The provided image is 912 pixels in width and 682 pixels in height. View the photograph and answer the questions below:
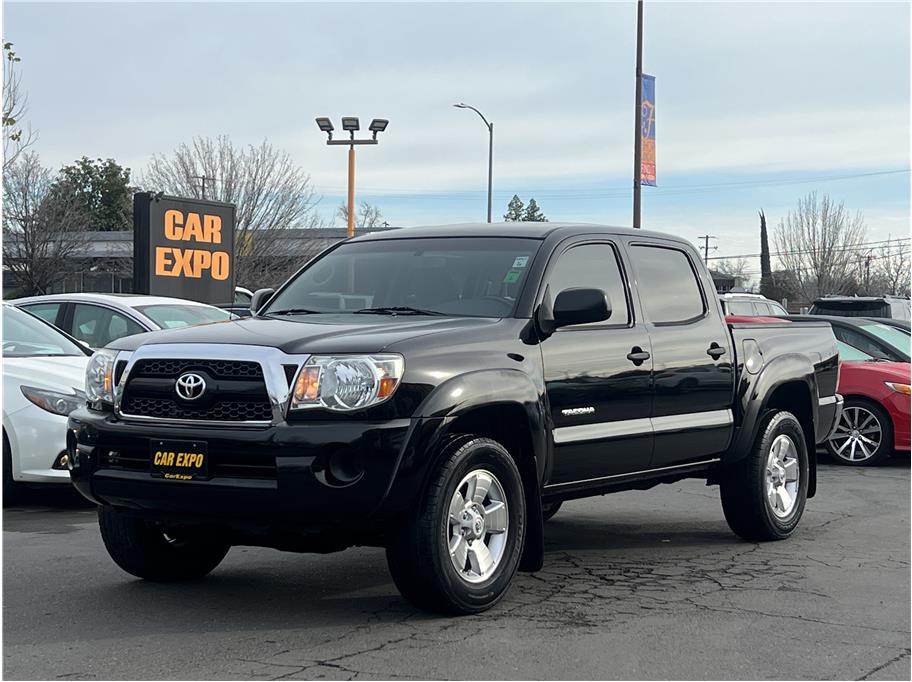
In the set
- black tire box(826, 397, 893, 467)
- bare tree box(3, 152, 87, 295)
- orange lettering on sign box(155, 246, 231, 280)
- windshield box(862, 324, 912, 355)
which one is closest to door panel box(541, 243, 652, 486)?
black tire box(826, 397, 893, 467)

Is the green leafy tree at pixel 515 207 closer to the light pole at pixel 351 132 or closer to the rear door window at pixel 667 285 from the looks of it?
the light pole at pixel 351 132

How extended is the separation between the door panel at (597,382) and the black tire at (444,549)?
0.61 meters

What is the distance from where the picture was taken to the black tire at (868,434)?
1296 centimetres

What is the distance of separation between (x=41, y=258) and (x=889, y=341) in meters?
35.4

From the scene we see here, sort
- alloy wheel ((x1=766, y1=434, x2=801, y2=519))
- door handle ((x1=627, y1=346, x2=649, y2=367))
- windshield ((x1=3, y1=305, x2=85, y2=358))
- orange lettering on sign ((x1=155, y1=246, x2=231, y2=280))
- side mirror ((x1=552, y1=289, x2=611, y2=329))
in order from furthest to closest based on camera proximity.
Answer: orange lettering on sign ((x1=155, y1=246, x2=231, y2=280)) < windshield ((x1=3, y1=305, x2=85, y2=358)) < alloy wheel ((x1=766, y1=434, x2=801, y2=519)) < door handle ((x1=627, y1=346, x2=649, y2=367)) < side mirror ((x1=552, y1=289, x2=611, y2=329))

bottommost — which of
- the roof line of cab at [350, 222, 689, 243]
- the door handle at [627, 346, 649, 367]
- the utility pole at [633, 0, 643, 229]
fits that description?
the door handle at [627, 346, 649, 367]

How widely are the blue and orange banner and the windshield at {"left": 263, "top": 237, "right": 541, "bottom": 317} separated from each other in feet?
62.2

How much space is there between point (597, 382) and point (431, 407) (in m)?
1.40

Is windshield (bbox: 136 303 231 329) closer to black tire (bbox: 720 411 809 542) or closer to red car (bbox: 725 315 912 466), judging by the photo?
black tire (bbox: 720 411 809 542)

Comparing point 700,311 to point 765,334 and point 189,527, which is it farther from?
point 189,527

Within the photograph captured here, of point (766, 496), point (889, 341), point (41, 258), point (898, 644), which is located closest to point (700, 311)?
point (766, 496)

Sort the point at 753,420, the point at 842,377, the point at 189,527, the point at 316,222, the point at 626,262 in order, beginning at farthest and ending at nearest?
the point at 316,222 → the point at 842,377 → the point at 753,420 → the point at 626,262 → the point at 189,527

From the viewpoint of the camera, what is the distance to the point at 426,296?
22.1 ft

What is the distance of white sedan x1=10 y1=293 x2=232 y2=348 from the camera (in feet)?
39.8
